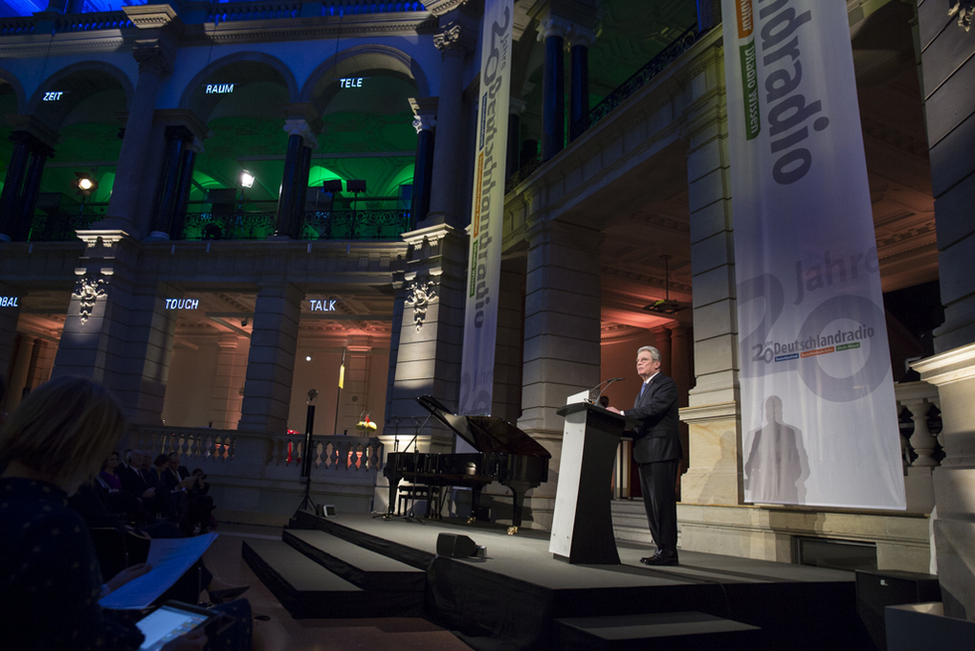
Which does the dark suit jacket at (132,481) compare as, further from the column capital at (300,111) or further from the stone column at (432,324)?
the column capital at (300,111)

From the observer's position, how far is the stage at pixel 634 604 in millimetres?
2877

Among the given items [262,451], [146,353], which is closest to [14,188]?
[146,353]

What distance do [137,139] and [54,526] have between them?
629 inches

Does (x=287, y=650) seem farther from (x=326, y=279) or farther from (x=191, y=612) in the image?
(x=326, y=279)

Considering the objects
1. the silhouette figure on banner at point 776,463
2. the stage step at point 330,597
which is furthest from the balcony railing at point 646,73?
the stage step at point 330,597

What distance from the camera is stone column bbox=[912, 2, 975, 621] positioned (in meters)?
3.07

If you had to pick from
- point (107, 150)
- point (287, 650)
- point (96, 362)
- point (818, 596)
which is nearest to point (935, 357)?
point (818, 596)

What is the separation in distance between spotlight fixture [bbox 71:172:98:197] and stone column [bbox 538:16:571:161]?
538 inches

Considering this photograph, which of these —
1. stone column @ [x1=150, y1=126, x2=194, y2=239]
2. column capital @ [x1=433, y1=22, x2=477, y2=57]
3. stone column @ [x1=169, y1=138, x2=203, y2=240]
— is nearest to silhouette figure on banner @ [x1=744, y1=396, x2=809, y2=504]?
column capital @ [x1=433, y1=22, x2=477, y2=57]

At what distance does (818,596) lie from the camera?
3.69 metres

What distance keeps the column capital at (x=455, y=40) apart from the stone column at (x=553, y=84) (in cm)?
288

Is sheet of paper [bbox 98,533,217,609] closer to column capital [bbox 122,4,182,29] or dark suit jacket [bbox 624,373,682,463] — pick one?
dark suit jacket [bbox 624,373,682,463]

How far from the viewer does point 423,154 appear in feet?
46.2

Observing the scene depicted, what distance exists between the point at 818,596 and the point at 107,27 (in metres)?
19.4
